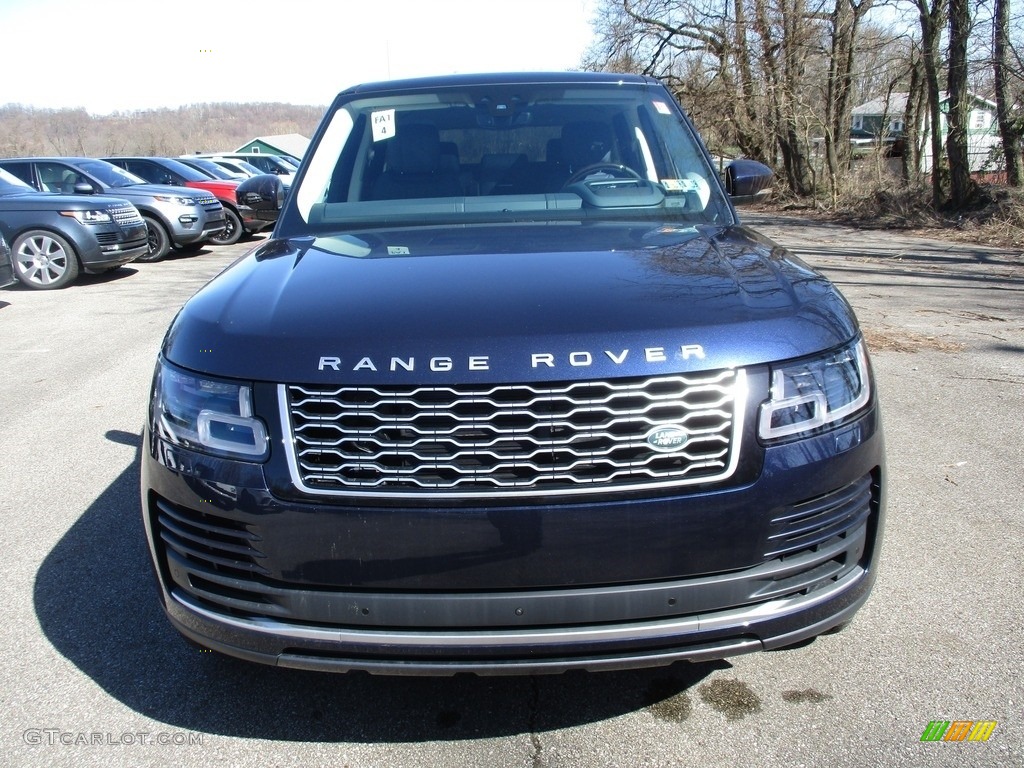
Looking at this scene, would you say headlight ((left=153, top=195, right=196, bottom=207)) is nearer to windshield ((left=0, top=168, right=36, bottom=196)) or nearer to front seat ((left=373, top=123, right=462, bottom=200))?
windshield ((left=0, top=168, right=36, bottom=196))

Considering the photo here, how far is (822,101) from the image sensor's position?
2266 cm

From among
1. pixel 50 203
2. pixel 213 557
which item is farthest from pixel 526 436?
pixel 50 203

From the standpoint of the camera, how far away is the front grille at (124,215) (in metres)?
11.0

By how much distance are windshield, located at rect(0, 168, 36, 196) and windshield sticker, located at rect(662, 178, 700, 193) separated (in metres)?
10.6

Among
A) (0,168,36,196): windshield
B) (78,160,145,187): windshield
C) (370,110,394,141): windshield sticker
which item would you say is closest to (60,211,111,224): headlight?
(0,168,36,196): windshield

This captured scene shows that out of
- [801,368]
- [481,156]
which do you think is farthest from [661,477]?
[481,156]

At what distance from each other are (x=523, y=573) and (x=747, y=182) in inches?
96.0

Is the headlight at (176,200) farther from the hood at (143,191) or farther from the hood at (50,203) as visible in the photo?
the hood at (50,203)

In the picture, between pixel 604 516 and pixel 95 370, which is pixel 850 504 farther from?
pixel 95 370

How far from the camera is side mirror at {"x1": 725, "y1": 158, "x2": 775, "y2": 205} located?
376 cm

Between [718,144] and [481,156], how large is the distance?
25.5m

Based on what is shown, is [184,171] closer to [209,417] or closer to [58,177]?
[58,177]

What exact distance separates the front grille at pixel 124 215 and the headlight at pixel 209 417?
998cm

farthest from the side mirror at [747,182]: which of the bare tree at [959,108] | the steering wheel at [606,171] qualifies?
the bare tree at [959,108]
